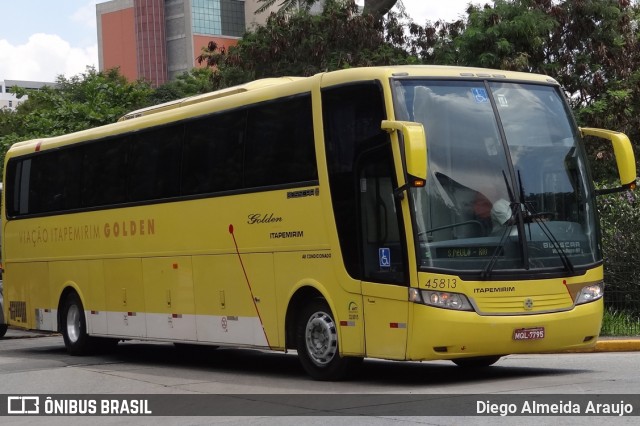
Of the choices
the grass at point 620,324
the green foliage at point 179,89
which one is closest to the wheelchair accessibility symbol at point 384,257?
the grass at point 620,324

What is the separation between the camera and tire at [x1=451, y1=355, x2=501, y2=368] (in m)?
14.9

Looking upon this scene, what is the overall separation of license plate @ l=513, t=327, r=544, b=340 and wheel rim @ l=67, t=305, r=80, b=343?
32.1 feet

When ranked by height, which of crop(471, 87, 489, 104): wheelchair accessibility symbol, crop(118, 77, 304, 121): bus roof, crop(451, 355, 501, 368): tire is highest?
crop(118, 77, 304, 121): bus roof

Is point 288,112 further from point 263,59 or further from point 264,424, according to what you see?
point 263,59

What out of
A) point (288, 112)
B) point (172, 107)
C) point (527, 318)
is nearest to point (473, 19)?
point (172, 107)

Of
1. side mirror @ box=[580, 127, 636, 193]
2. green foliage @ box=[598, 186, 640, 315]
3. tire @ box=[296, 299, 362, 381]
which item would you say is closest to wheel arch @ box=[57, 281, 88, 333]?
tire @ box=[296, 299, 362, 381]

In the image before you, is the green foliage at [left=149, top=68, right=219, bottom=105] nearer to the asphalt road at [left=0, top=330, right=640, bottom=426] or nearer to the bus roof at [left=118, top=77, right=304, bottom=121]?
the bus roof at [left=118, top=77, right=304, bottom=121]

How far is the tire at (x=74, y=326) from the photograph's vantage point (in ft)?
66.3

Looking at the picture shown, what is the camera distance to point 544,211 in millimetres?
13219

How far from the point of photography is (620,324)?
61.0ft

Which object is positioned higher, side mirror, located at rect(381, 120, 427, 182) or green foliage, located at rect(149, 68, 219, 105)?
green foliage, located at rect(149, 68, 219, 105)

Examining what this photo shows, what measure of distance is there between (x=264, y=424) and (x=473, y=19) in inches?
729

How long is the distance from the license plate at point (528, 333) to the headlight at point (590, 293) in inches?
27.2

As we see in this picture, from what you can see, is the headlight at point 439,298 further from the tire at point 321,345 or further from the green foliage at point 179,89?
the green foliage at point 179,89
